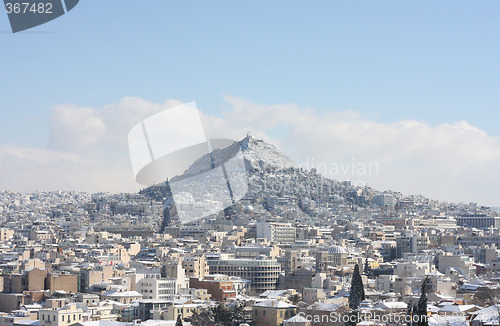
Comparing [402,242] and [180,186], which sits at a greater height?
[180,186]

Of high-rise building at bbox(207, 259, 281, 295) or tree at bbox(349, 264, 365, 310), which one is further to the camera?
high-rise building at bbox(207, 259, 281, 295)

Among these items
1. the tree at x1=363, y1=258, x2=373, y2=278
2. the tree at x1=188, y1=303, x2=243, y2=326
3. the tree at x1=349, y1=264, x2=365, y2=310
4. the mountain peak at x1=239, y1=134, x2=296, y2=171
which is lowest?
the tree at x1=188, y1=303, x2=243, y2=326

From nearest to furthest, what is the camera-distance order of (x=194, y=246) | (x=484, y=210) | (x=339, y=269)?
(x=339, y=269), (x=194, y=246), (x=484, y=210)

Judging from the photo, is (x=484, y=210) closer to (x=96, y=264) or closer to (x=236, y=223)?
(x=236, y=223)

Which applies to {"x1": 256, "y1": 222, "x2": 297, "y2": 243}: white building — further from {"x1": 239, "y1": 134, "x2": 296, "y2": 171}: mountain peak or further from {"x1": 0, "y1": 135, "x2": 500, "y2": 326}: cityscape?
{"x1": 239, "y1": 134, "x2": 296, "y2": 171}: mountain peak

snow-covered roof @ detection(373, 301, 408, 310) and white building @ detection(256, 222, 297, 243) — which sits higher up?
white building @ detection(256, 222, 297, 243)

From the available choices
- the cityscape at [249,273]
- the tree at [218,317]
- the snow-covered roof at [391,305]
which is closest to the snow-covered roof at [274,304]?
the cityscape at [249,273]

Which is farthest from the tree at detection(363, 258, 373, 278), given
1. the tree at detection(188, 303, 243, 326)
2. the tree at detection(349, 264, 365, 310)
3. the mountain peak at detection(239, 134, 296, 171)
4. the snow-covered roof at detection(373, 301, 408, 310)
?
the mountain peak at detection(239, 134, 296, 171)

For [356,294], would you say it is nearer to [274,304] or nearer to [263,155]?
[274,304]

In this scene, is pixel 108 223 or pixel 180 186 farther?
pixel 180 186

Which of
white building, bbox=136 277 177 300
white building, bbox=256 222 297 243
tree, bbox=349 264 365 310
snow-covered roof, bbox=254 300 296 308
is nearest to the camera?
tree, bbox=349 264 365 310

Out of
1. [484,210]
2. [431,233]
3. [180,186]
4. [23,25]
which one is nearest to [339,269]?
[431,233]
